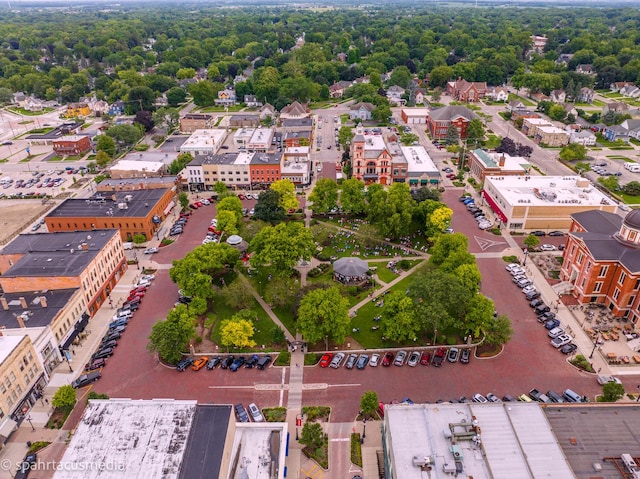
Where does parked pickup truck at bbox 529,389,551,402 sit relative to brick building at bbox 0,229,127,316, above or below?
below

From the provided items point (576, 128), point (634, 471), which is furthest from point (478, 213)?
point (576, 128)

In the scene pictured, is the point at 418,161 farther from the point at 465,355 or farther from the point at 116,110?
the point at 116,110

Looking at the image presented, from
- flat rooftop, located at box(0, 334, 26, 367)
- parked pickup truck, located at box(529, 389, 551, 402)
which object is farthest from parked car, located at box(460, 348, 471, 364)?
flat rooftop, located at box(0, 334, 26, 367)

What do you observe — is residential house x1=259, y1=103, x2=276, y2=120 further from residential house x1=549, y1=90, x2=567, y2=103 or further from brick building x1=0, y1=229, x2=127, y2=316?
residential house x1=549, y1=90, x2=567, y2=103

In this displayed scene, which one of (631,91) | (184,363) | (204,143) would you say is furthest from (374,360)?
(631,91)

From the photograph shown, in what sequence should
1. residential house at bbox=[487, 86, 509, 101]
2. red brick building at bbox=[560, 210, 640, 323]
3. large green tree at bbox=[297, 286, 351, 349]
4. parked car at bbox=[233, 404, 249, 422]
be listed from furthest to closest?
residential house at bbox=[487, 86, 509, 101], red brick building at bbox=[560, 210, 640, 323], large green tree at bbox=[297, 286, 351, 349], parked car at bbox=[233, 404, 249, 422]

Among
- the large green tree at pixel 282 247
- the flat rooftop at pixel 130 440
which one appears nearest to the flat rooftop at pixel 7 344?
the flat rooftop at pixel 130 440

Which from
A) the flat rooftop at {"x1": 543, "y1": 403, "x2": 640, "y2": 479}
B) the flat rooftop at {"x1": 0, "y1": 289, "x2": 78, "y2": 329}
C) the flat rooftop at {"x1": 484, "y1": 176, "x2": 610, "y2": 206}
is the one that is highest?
the flat rooftop at {"x1": 484, "y1": 176, "x2": 610, "y2": 206}
